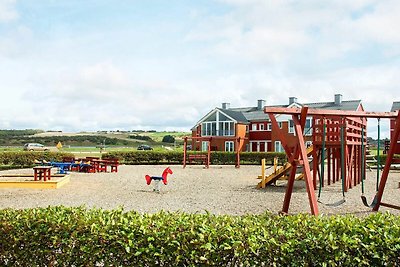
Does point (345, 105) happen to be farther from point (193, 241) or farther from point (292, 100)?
point (193, 241)

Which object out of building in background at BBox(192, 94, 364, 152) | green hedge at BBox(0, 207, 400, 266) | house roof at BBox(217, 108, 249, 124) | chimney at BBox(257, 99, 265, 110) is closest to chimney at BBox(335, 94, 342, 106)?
building in background at BBox(192, 94, 364, 152)

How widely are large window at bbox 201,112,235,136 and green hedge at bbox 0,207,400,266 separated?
149 ft

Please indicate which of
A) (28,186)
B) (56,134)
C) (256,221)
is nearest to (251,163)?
(28,186)

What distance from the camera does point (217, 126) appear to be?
51.1 metres

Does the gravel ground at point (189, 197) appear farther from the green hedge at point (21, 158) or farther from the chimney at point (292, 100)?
the chimney at point (292, 100)

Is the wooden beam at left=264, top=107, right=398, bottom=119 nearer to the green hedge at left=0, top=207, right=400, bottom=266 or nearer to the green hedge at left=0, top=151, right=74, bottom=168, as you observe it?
the green hedge at left=0, top=207, right=400, bottom=266

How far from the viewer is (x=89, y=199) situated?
1323cm

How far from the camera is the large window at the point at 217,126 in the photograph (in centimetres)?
5031

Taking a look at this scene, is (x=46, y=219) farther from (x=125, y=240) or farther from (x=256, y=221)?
(x=256, y=221)

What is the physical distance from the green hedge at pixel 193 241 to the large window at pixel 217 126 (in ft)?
149

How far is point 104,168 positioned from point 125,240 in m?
22.0

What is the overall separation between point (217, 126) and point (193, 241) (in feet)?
154

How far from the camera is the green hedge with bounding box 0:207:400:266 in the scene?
13.6ft

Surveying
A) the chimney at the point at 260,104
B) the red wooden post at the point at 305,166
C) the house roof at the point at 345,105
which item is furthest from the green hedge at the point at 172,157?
the red wooden post at the point at 305,166
